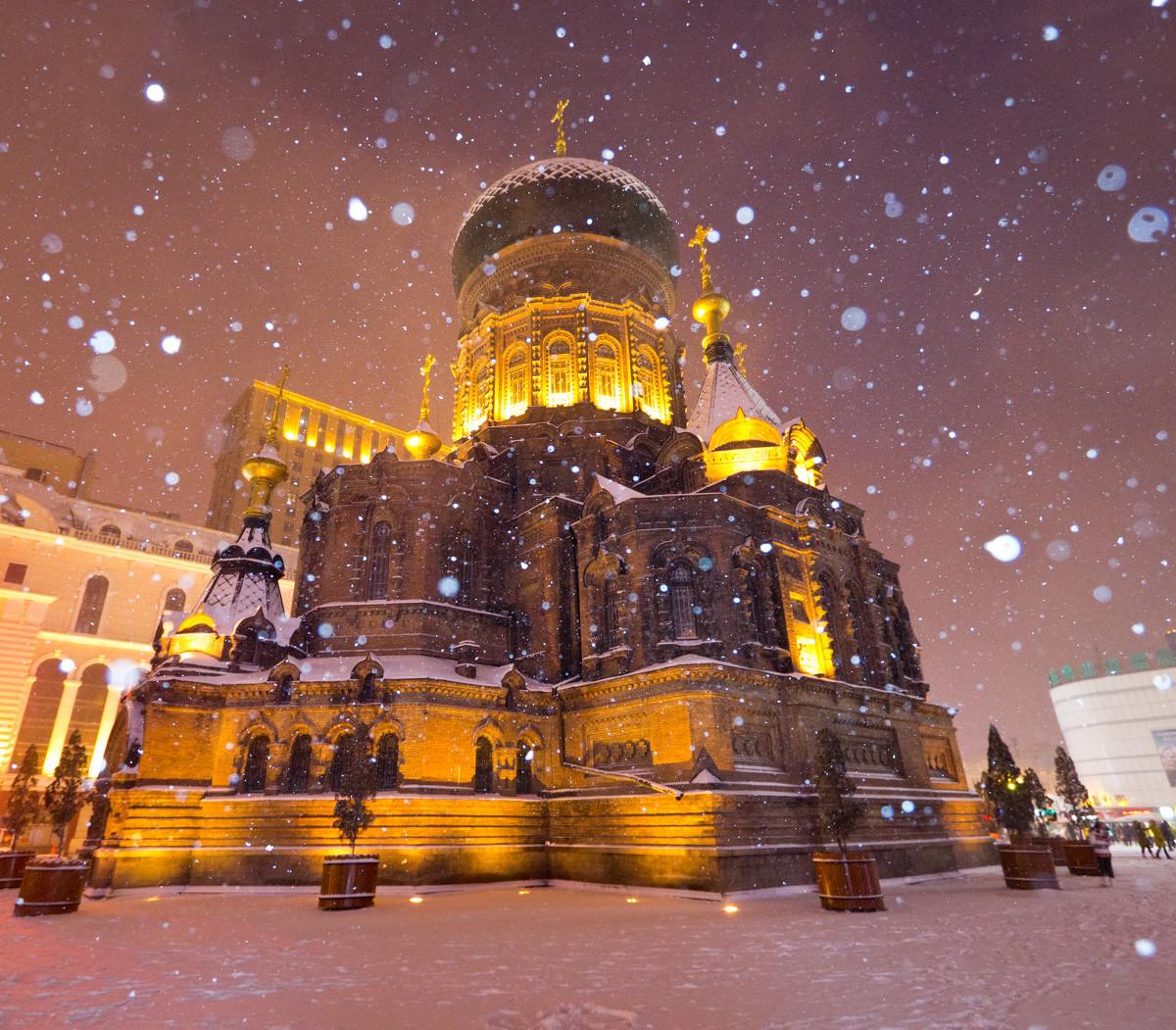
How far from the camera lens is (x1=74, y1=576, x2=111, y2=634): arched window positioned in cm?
3788

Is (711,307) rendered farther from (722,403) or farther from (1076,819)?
(1076,819)

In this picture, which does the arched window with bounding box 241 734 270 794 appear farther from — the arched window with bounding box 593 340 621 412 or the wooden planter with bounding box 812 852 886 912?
Result: the arched window with bounding box 593 340 621 412

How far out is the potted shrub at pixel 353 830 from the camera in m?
14.5

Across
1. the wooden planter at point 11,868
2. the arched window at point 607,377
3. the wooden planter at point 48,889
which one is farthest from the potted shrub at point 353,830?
the arched window at point 607,377

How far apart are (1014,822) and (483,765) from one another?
48.1ft

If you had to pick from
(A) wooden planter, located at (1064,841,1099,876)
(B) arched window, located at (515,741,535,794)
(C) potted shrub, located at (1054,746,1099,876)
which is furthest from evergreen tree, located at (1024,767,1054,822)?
(B) arched window, located at (515,741,535,794)

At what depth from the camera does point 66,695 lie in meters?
35.3

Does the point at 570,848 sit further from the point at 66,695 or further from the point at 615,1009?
the point at 66,695

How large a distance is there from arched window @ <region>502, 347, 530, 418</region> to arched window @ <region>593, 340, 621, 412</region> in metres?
2.96

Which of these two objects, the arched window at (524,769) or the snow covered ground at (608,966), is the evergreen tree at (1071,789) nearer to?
the snow covered ground at (608,966)

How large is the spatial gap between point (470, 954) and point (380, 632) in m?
15.2

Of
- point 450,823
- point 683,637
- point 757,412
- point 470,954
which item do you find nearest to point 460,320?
point 757,412

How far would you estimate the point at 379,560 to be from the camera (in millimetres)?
25141

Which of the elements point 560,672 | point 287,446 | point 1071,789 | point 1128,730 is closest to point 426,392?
point 560,672
